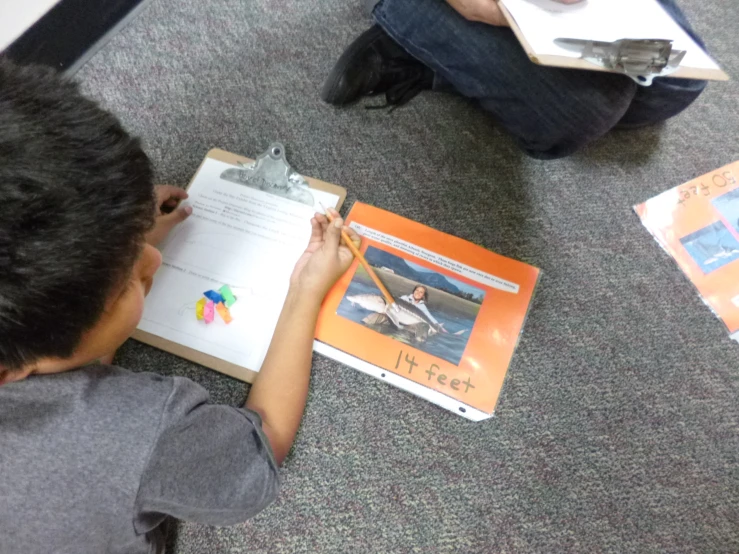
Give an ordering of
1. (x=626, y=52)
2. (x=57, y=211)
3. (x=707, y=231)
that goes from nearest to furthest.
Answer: (x=57, y=211)
(x=626, y=52)
(x=707, y=231)

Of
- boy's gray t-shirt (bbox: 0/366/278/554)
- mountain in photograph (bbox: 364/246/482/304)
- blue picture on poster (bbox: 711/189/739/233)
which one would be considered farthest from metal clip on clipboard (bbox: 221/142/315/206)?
blue picture on poster (bbox: 711/189/739/233)

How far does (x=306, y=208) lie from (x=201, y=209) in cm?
16

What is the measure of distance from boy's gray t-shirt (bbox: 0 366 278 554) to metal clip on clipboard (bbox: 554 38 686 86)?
567mm

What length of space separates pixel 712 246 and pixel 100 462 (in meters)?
A: 0.84

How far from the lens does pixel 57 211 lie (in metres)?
0.36

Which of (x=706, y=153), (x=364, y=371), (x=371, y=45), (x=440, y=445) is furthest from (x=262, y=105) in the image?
(x=706, y=153)

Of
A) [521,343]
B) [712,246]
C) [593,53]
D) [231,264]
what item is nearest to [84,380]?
[231,264]

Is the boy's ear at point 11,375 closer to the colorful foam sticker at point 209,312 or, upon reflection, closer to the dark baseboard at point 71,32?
the colorful foam sticker at point 209,312

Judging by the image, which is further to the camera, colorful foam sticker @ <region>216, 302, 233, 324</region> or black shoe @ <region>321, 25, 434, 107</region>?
black shoe @ <region>321, 25, 434, 107</region>

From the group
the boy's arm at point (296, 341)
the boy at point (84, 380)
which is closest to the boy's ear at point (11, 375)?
the boy at point (84, 380)

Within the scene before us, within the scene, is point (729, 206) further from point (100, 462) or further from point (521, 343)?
point (100, 462)

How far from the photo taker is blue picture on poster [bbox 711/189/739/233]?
78 cm

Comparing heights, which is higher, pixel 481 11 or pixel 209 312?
pixel 481 11

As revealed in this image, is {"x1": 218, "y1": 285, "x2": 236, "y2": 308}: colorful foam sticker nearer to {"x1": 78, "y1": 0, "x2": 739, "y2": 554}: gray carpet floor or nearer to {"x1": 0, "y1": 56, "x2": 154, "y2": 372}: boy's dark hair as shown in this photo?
{"x1": 78, "y1": 0, "x2": 739, "y2": 554}: gray carpet floor
